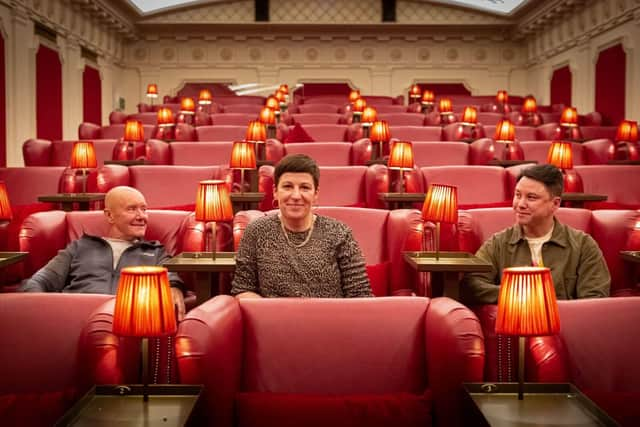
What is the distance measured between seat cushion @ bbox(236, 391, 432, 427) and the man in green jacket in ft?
2.26

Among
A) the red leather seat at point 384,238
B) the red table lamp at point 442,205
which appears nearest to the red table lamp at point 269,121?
the red leather seat at point 384,238

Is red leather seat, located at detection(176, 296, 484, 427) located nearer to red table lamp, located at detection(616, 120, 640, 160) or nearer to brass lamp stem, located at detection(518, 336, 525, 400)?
brass lamp stem, located at detection(518, 336, 525, 400)

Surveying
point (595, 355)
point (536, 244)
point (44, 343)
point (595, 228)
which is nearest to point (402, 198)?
point (595, 228)

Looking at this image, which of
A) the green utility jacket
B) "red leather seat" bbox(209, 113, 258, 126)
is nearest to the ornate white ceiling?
"red leather seat" bbox(209, 113, 258, 126)

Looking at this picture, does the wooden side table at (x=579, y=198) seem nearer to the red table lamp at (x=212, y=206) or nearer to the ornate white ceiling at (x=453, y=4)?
the red table lamp at (x=212, y=206)

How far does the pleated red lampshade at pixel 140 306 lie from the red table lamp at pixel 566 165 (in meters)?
2.88

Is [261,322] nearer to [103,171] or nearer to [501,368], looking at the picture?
[501,368]

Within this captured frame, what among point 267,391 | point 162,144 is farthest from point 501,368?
point 162,144

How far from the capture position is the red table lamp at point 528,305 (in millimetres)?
1436

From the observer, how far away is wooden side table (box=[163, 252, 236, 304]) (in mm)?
2381

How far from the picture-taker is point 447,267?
2.29 meters

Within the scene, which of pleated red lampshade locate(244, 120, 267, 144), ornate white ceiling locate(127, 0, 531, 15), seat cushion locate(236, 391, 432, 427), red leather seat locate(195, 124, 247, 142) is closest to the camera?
seat cushion locate(236, 391, 432, 427)

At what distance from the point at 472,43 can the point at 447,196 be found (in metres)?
9.95

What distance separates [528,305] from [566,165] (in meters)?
2.61
